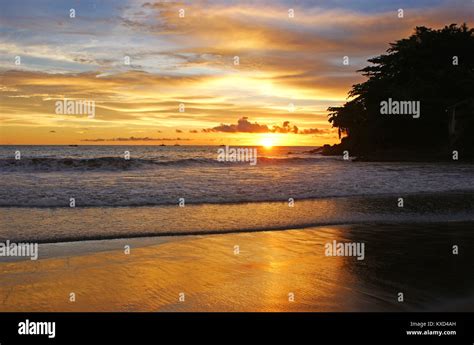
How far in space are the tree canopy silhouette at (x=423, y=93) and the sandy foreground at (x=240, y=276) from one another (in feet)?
120

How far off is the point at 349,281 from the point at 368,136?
1693 inches

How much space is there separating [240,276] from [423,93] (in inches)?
1614

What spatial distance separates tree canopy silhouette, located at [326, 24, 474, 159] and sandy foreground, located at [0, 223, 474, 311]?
36462 mm

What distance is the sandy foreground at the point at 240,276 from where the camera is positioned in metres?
5.30

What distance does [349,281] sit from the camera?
6.18 meters

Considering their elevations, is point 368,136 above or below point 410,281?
above

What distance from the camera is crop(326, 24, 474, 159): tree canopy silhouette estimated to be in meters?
41.5
